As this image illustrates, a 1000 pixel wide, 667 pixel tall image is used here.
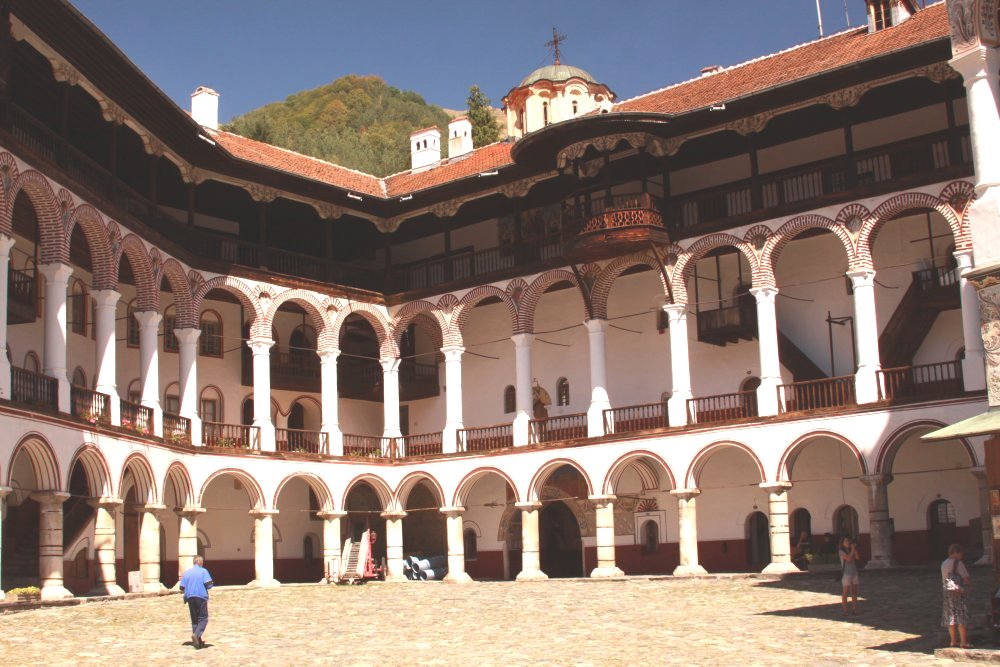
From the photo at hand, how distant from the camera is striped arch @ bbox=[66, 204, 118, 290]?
2317 centimetres

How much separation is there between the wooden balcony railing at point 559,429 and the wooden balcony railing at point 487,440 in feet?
2.14

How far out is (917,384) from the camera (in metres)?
24.7

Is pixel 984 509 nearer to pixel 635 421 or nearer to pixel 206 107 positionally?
pixel 635 421

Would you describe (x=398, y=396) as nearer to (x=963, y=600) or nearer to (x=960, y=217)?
(x=960, y=217)

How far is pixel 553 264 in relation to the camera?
2958cm

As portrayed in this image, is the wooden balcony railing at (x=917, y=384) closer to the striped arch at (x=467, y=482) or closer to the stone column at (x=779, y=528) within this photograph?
the stone column at (x=779, y=528)

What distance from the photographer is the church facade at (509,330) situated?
23.5 metres

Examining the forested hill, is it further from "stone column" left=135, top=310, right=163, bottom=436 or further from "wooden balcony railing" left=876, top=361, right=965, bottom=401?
"wooden balcony railing" left=876, top=361, right=965, bottom=401

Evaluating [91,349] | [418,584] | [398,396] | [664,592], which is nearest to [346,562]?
[418,584]

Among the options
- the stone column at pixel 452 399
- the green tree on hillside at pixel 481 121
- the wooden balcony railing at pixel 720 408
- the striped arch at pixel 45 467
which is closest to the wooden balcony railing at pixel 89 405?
the striped arch at pixel 45 467

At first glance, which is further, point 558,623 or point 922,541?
point 922,541

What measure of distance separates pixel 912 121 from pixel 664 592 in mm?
11283

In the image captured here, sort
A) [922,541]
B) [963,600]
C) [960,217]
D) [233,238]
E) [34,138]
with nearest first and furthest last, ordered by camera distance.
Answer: [963,600]
[34,138]
[960,217]
[922,541]
[233,238]

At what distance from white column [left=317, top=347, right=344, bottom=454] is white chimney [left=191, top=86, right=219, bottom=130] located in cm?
736
